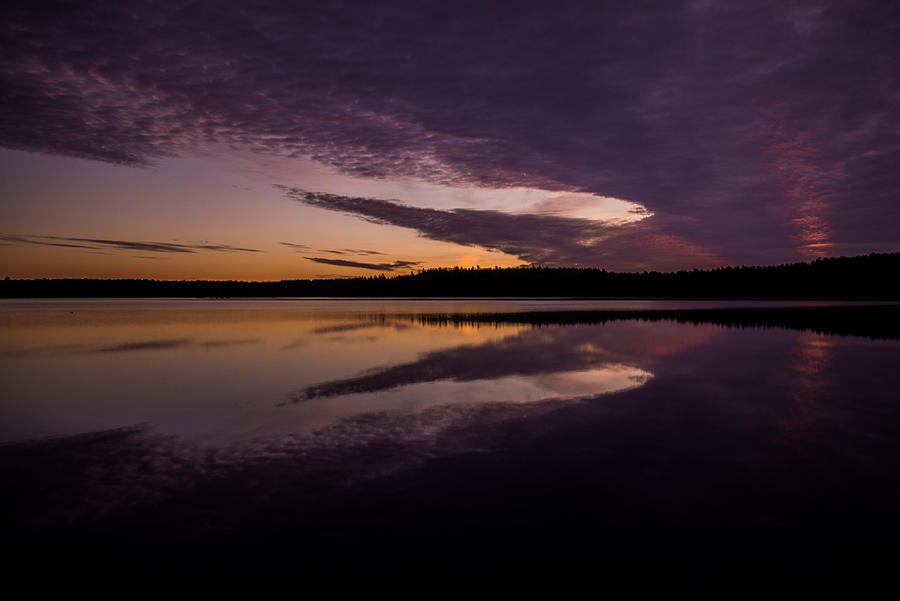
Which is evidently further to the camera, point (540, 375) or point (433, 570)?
point (540, 375)

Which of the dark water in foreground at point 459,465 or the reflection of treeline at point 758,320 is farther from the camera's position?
the reflection of treeline at point 758,320

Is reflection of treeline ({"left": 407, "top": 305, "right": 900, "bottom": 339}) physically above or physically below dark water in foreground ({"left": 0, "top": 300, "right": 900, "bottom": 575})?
above

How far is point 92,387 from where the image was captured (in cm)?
1508

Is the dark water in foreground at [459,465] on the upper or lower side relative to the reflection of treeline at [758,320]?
lower

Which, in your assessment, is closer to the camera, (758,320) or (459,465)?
(459,465)

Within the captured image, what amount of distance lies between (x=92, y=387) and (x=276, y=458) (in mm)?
10327

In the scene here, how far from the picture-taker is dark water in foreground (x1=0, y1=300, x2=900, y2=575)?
18.2 feet

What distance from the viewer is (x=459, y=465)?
8094 millimetres

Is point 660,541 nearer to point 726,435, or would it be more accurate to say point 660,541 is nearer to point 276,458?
point 726,435

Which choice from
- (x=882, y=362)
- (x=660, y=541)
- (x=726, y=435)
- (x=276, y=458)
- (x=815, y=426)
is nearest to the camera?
(x=660, y=541)

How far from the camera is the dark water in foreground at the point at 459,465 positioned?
555cm

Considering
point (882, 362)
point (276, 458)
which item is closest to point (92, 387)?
point (276, 458)

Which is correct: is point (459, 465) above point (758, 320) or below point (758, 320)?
below

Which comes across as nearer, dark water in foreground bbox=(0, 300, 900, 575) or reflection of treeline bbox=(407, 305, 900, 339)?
dark water in foreground bbox=(0, 300, 900, 575)
